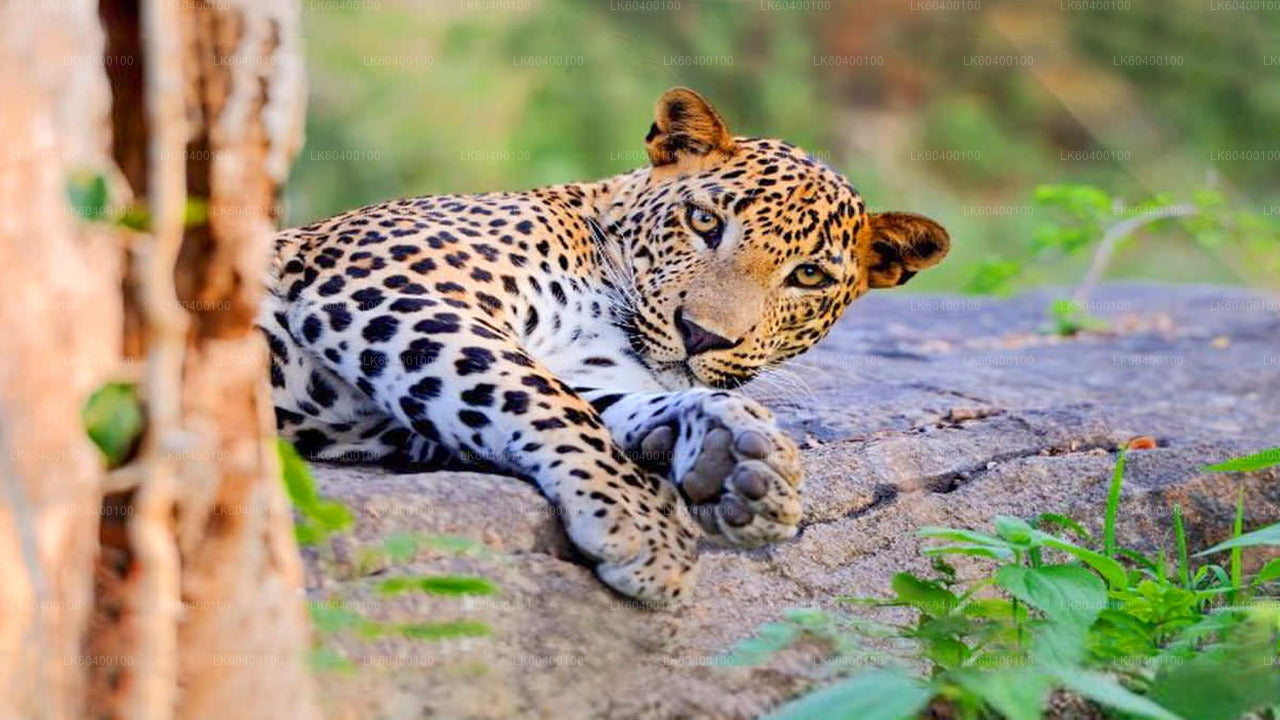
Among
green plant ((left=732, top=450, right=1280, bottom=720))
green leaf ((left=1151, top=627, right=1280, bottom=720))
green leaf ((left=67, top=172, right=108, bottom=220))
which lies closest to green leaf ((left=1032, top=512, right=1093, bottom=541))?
green plant ((left=732, top=450, right=1280, bottom=720))

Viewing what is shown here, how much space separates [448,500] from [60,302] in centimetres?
155

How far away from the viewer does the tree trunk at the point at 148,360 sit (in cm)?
264

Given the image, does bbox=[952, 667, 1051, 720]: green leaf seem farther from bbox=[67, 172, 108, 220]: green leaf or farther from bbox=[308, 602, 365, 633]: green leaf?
bbox=[67, 172, 108, 220]: green leaf

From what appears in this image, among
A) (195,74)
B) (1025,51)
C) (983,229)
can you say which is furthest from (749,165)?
(1025,51)

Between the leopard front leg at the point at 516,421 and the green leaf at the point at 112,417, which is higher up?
the green leaf at the point at 112,417

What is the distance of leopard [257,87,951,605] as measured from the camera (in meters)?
4.12

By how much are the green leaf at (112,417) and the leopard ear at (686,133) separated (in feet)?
10.5

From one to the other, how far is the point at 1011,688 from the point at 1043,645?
1.44 feet

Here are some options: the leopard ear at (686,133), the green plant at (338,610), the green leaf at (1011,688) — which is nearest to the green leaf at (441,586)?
the green plant at (338,610)

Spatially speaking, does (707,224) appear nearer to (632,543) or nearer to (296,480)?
→ (632,543)

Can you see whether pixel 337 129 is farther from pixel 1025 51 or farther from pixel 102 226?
pixel 102 226

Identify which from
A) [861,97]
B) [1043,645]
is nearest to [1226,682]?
[1043,645]

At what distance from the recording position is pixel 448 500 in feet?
13.5

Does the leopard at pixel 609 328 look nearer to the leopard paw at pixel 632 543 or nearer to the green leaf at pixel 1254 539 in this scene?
the leopard paw at pixel 632 543
